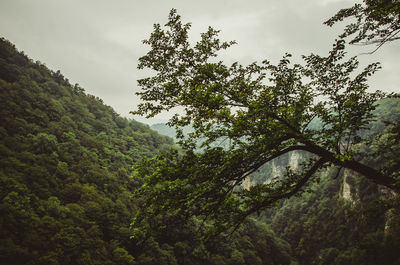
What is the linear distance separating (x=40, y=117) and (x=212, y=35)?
5386 cm

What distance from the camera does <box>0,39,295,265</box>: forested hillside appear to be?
21.6m

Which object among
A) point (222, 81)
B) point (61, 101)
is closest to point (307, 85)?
point (222, 81)

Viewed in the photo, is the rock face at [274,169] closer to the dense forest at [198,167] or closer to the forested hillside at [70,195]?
the dense forest at [198,167]

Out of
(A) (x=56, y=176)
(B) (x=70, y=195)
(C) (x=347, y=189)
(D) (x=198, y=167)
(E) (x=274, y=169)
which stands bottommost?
(B) (x=70, y=195)

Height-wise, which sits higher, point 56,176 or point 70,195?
point 56,176

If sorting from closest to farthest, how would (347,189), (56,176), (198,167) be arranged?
(198,167) → (56,176) → (347,189)

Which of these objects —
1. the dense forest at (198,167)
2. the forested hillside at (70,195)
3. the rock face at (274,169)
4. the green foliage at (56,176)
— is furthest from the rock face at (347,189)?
the rock face at (274,169)

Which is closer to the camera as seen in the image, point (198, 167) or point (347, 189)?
point (198, 167)

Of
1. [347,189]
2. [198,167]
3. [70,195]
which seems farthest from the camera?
[347,189]

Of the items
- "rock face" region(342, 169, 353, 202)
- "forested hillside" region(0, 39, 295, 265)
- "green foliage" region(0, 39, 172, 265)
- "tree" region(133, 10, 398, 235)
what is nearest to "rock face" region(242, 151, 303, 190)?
"rock face" region(342, 169, 353, 202)

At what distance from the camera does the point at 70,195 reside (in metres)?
32.4

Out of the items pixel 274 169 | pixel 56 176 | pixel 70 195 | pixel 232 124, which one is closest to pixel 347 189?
pixel 232 124

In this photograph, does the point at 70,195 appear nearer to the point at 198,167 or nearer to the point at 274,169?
the point at 198,167

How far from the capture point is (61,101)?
58906mm
